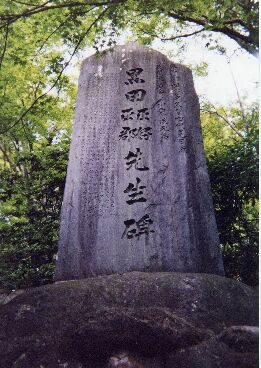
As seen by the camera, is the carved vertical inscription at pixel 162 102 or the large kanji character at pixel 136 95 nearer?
the carved vertical inscription at pixel 162 102

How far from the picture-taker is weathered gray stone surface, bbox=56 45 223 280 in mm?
4156

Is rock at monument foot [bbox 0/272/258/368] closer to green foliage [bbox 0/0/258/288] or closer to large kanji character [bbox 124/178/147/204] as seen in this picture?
large kanji character [bbox 124/178/147/204]

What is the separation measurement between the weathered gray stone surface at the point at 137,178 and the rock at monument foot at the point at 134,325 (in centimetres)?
73

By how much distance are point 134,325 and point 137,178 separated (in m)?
2.41

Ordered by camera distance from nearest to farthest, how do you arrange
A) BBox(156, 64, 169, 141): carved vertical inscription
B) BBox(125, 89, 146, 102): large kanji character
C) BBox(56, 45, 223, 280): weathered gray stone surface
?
1. BBox(56, 45, 223, 280): weathered gray stone surface
2. BBox(156, 64, 169, 141): carved vertical inscription
3. BBox(125, 89, 146, 102): large kanji character

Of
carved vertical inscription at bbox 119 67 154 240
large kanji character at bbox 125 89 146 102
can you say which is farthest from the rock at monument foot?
large kanji character at bbox 125 89 146 102

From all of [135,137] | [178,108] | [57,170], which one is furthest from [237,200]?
[57,170]

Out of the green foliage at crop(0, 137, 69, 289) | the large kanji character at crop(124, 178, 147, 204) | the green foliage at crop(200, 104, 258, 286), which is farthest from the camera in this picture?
the green foliage at crop(0, 137, 69, 289)

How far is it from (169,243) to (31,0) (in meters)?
3.77

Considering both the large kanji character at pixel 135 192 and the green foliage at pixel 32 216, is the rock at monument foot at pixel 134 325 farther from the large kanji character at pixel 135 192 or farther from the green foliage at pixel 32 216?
the green foliage at pixel 32 216

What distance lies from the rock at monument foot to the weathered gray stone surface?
2.40 ft

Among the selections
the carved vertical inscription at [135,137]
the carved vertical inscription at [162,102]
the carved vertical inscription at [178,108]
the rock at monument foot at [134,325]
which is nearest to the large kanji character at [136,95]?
the carved vertical inscription at [135,137]

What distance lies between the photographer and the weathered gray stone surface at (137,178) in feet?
13.6

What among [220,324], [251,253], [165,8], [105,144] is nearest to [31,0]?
[165,8]
